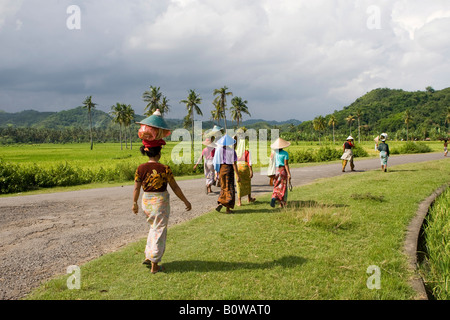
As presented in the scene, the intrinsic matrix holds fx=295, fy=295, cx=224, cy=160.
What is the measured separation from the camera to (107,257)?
4.85 m

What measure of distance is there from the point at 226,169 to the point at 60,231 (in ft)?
13.4

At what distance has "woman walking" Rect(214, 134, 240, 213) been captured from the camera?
7551 millimetres

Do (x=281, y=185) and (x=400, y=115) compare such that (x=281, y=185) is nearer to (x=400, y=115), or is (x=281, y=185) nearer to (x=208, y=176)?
(x=208, y=176)

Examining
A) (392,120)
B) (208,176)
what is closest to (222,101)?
(208,176)

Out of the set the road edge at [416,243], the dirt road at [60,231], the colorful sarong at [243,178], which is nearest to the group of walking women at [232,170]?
the colorful sarong at [243,178]

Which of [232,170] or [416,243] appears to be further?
[232,170]

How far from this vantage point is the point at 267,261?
14.8 feet

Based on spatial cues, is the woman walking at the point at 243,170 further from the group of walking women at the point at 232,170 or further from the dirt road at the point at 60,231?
the dirt road at the point at 60,231

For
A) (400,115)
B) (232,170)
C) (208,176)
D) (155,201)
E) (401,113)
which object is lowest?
(208,176)

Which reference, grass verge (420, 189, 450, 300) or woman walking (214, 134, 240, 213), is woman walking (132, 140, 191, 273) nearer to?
woman walking (214, 134, 240, 213)

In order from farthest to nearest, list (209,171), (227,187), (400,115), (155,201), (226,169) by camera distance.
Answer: (400,115), (209,171), (226,169), (227,187), (155,201)

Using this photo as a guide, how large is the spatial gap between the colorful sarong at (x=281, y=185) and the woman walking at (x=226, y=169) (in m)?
1.16
